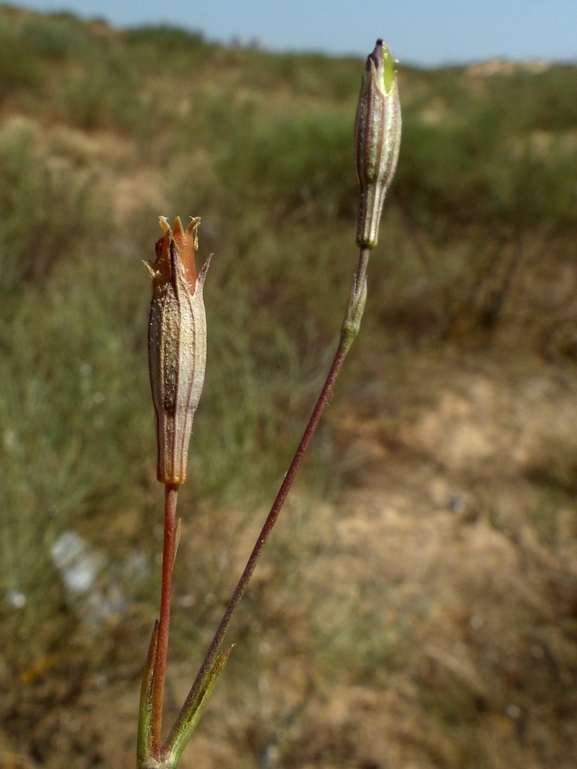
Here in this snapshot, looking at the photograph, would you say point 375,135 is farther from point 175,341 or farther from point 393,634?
point 393,634

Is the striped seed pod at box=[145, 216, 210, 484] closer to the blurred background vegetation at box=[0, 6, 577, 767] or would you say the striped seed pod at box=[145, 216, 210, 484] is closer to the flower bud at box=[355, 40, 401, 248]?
the flower bud at box=[355, 40, 401, 248]

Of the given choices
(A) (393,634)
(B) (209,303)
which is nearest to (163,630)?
(A) (393,634)

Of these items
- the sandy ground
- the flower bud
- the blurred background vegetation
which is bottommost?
the sandy ground

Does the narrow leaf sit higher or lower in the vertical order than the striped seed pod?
lower

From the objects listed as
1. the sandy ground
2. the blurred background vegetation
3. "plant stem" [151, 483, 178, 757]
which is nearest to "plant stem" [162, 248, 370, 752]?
"plant stem" [151, 483, 178, 757]

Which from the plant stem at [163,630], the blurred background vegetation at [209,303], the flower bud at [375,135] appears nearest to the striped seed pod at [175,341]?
the plant stem at [163,630]
